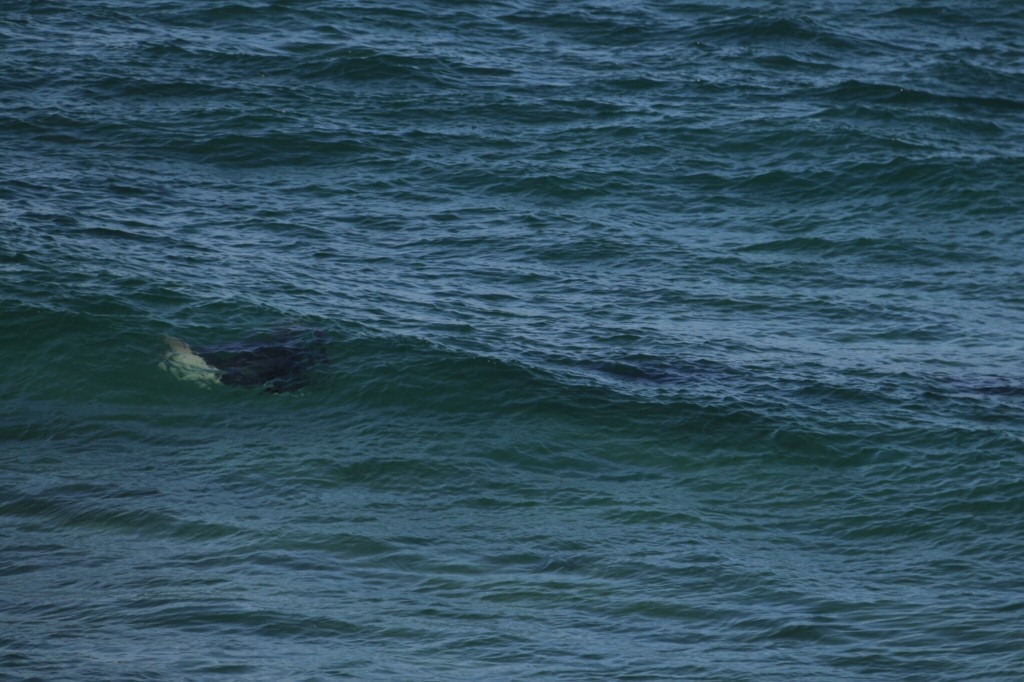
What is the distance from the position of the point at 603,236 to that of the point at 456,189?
3.97 m

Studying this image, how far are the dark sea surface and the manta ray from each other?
9.2 inches

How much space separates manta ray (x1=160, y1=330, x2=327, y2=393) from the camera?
23.0 m

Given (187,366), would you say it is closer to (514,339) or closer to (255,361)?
(255,361)

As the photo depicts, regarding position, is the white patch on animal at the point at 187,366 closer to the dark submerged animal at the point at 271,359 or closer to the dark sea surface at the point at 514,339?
the dark submerged animal at the point at 271,359

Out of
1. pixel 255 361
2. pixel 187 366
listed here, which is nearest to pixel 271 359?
pixel 255 361

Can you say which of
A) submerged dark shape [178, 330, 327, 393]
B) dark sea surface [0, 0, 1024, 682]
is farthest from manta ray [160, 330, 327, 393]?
dark sea surface [0, 0, 1024, 682]

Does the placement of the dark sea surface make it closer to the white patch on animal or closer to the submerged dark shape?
the submerged dark shape

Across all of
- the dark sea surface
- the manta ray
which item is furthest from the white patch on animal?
the dark sea surface

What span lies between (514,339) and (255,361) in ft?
14.8

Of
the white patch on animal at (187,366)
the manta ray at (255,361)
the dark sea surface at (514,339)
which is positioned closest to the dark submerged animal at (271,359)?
the manta ray at (255,361)

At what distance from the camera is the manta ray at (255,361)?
23.0 metres

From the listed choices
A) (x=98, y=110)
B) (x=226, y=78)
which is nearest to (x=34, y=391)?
(x=98, y=110)

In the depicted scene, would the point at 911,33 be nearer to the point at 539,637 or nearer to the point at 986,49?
the point at 986,49

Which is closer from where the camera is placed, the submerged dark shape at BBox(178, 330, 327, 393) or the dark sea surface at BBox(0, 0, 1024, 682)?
the dark sea surface at BBox(0, 0, 1024, 682)
